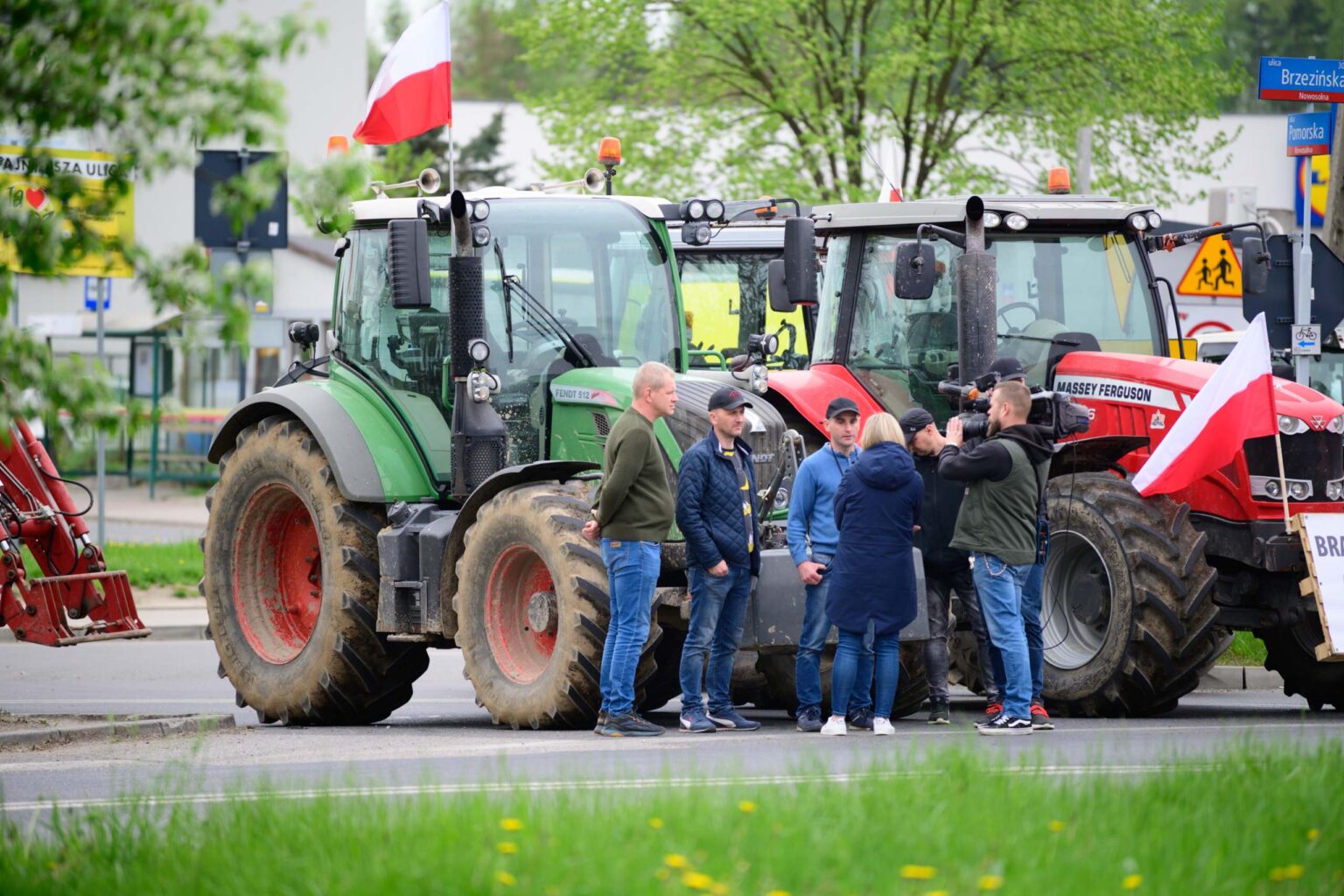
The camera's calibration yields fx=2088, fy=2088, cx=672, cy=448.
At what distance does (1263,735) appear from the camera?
9242 millimetres

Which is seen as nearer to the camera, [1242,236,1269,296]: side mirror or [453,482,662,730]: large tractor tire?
[453,482,662,730]: large tractor tire

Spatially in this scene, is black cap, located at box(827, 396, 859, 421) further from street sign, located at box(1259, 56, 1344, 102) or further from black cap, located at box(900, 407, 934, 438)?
street sign, located at box(1259, 56, 1344, 102)

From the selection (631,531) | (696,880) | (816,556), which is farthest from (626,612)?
(696,880)

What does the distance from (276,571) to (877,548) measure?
14.4ft

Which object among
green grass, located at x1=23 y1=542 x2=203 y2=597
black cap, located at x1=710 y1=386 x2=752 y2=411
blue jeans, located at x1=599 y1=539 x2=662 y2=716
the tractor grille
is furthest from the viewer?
green grass, located at x1=23 y1=542 x2=203 y2=597

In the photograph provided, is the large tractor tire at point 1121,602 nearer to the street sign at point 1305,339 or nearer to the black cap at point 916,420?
the black cap at point 916,420

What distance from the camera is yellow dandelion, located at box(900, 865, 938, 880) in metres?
5.99

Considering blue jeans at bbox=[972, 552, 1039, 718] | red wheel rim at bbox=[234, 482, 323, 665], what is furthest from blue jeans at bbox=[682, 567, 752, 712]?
red wheel rim at bbox=[234, 482, 323, 665]

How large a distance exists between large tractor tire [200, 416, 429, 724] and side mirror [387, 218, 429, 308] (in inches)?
59.9

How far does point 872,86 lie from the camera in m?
28.7

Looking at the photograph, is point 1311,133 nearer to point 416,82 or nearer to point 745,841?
point 416,82

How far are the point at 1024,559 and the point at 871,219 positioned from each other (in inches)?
137

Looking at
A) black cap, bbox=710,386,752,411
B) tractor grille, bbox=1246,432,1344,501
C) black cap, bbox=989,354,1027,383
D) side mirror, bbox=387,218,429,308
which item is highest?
side mirror, bbox=387,218,429,308

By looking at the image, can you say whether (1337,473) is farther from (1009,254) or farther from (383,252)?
(383,252)
